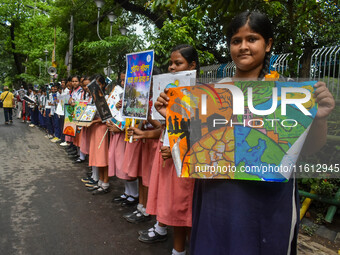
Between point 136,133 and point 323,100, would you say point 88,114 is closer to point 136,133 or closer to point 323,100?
point 136,133

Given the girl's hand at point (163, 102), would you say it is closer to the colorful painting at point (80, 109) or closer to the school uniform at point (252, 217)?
the school uniform at point (252, 217)

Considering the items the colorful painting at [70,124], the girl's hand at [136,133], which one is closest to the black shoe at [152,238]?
the girl's hand at [136,133]

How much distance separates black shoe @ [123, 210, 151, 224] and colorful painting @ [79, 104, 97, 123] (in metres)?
1.67

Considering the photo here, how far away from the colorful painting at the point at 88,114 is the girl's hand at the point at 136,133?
165cm

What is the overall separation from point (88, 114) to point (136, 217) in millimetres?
1847

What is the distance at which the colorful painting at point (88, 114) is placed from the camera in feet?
14.7

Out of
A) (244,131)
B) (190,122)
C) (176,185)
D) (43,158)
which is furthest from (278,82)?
(43,158)

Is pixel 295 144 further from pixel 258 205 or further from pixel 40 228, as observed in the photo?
pixel 40 228

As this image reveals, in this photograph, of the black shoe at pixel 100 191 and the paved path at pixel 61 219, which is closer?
the paved path at pixel 61 219

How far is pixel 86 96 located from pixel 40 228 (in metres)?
2.73

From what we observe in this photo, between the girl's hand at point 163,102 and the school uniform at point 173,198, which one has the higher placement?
the girl's hand at point 163,102

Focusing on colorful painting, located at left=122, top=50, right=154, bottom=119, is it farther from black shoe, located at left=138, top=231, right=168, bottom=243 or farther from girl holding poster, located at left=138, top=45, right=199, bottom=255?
black shoe, located at left=138, top=231, right=168, bottom=243

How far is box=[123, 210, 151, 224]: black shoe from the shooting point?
11.3ft

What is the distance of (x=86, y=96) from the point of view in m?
5.39
